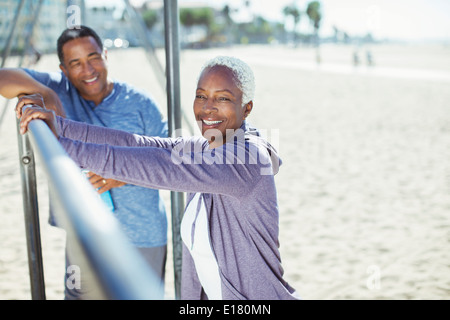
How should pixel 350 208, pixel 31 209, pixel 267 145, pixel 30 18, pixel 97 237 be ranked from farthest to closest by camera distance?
pixel 30 18
pixel 350 208
pixel 31 209
pixel 267 145
pixel 97 237

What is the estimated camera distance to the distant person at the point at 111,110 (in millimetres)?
2084

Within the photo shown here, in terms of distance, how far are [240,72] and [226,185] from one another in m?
0.47

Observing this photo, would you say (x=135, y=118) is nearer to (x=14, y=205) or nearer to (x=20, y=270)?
(x=20, y=270)

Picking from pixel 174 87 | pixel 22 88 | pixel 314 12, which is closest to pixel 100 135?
pixel 22 88

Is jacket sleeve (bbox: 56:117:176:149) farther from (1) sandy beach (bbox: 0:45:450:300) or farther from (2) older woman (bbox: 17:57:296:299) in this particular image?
(1) sandy beach (bbox: 0:45:450:300)

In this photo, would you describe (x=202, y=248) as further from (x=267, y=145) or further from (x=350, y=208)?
(x=350, y=208)

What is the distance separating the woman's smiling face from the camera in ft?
5.01

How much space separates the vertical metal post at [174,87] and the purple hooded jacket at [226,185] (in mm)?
520

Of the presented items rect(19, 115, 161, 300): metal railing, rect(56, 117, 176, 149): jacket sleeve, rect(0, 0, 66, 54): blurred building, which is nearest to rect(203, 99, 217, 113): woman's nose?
rect(56, 117, 176, 149): jacket sleeve

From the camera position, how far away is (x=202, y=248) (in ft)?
4.94

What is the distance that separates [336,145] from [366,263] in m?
4.46

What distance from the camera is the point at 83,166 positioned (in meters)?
1.19

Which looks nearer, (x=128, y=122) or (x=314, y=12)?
(x=128, y=122)

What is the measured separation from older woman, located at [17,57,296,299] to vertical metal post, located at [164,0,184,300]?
0.44 meters
